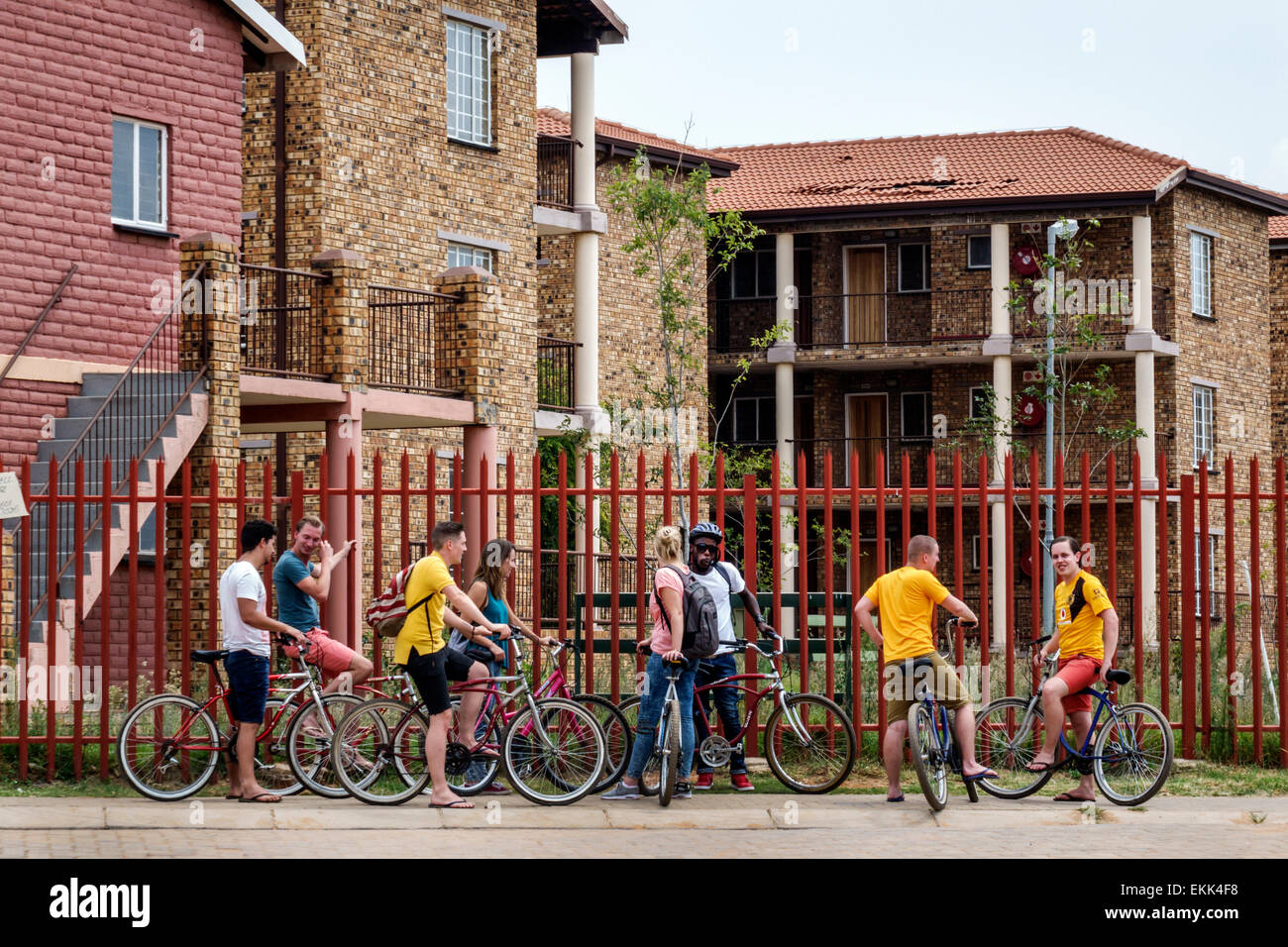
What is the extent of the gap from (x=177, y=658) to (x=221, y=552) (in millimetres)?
1172

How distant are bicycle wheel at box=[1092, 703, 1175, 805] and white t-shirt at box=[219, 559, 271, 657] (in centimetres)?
557

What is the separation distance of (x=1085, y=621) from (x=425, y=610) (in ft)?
14.2

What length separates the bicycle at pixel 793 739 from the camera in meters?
12.9

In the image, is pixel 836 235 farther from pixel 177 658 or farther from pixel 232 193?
pixel 177 658

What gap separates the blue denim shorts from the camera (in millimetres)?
12320

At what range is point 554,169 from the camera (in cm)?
3159

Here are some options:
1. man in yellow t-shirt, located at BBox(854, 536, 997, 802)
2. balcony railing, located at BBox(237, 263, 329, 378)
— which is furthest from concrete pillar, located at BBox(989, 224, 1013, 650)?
man in yellow t-shirt, located at BBox(854, 536, 997, 802)

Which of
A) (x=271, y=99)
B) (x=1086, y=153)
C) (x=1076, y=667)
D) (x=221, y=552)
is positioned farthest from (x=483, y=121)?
(x=1076, y=667)

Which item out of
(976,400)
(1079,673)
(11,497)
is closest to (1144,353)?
(976,400)

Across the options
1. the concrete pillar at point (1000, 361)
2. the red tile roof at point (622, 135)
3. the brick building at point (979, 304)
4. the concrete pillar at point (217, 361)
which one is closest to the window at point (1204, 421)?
the brick building at point (979, 304)

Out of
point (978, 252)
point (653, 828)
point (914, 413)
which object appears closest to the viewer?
point (653, 828)

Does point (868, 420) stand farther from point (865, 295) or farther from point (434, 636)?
point (434, 636)

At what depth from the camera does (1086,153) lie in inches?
1518

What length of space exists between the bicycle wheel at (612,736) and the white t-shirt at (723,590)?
0.81m
